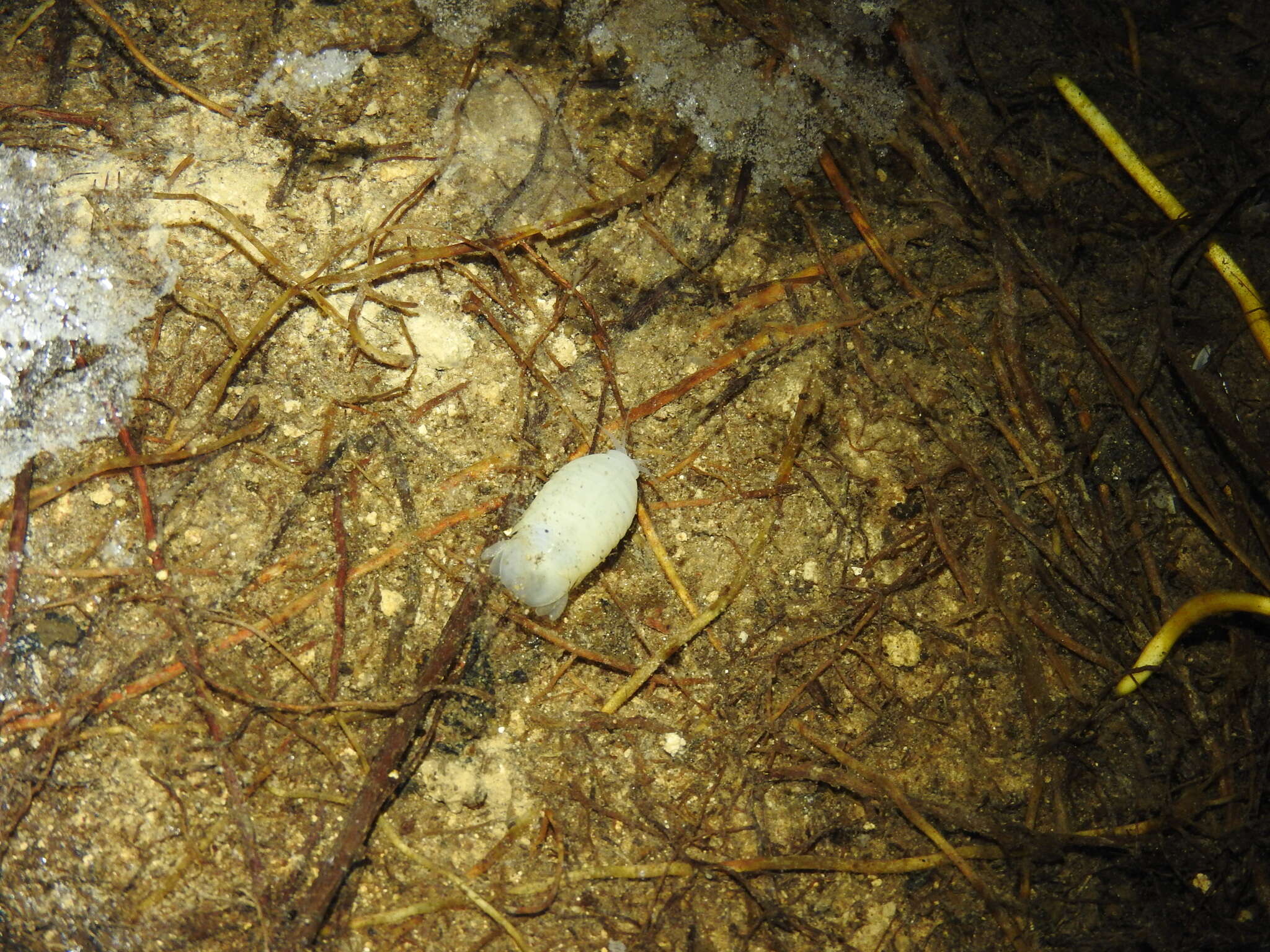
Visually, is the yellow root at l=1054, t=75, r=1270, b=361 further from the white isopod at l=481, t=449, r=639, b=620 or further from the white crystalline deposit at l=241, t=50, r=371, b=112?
the white crystalline deposit at l=241, t=50, r=371, b=112

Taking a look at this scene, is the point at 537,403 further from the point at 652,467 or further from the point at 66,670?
the point at 66,670

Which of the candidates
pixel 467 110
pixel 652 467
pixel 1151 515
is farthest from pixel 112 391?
pixel 1151 515

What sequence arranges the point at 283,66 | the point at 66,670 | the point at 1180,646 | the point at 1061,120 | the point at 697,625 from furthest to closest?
the point at 1061,120
the point at 283,66
the point at 1180,646
the point at 697,625
the point at 66,670

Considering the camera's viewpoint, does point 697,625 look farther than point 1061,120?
No

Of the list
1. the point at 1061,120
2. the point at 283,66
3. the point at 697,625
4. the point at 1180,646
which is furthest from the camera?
the point at 1061,120

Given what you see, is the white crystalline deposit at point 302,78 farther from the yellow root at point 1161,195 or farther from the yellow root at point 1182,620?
the yellow root at point 1182,620

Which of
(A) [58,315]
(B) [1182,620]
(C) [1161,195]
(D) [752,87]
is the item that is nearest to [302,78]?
(A) [58,315]

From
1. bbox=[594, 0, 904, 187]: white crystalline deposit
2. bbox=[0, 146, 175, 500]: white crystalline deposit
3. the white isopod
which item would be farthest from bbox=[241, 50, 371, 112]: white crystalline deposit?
the white isopod
